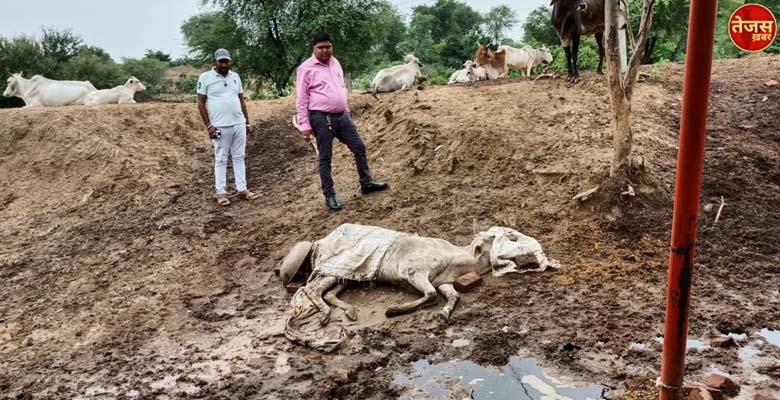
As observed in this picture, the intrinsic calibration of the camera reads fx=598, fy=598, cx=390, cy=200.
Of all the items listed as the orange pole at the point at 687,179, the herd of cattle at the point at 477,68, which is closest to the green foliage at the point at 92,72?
the herd of cattle at the point at 477,68

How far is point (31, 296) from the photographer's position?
16.6 feet

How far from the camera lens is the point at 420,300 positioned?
3.97 metres

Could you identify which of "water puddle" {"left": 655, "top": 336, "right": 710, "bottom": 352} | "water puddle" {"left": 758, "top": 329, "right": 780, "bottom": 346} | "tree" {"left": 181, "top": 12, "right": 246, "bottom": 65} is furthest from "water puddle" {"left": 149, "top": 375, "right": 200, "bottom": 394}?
"tree" {"left": 181, "top": 12, "right": 246, "bottom": 65}

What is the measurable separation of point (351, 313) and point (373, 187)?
2.45 m

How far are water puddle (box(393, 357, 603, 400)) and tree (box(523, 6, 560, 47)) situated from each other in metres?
24.2

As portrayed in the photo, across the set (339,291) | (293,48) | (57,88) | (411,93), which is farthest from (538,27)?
(339,291)

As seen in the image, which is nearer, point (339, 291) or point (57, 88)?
point (339, 291)

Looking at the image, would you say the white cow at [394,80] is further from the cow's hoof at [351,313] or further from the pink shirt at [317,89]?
the cow's hoof at [351,313]

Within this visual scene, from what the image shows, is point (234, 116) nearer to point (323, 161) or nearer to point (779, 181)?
point (323, 161)

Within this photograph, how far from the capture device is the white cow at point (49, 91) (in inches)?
409

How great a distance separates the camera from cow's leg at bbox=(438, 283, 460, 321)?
150 inches

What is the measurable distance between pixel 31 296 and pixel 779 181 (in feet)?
22.2

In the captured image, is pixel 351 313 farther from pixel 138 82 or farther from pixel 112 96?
pixel 138 82

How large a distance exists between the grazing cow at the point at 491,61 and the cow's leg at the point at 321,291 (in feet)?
31.5
